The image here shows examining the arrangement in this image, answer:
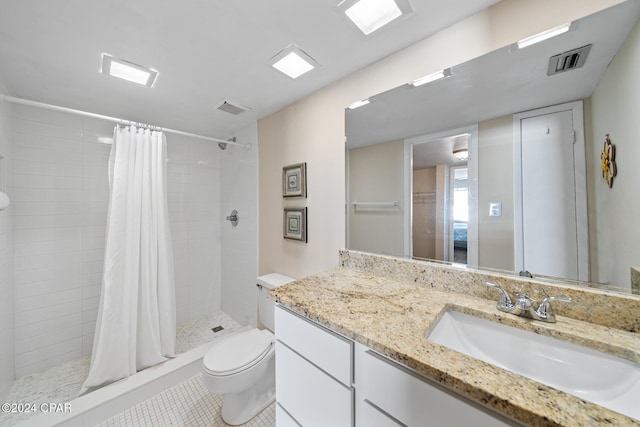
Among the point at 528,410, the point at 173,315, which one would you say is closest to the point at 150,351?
the point at 173,315

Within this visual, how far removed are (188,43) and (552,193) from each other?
1.83 meters

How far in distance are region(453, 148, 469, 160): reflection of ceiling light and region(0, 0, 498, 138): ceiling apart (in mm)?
595

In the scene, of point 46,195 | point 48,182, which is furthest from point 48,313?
point 48,182

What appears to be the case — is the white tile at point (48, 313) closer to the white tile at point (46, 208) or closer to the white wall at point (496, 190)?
the white tile at point (46, 208)

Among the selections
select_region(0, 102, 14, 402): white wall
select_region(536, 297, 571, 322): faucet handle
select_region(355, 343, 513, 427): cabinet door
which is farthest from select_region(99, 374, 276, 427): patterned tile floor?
select_region(536, 297, 571, 322): faucet handle

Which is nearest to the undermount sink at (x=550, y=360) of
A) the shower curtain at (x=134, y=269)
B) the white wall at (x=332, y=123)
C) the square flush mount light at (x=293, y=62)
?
the white wall at (x=332, y=123)

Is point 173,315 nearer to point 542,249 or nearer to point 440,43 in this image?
point 542,249

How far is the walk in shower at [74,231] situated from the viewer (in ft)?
5.77

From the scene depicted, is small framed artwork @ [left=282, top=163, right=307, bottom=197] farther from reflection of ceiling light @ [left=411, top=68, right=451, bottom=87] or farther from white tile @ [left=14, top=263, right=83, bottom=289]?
white tile @ [left=14, top=263, right=83, bottom=289]

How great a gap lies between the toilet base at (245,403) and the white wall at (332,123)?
0.83m

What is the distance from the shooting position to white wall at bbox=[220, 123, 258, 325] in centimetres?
232

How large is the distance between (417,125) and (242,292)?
2285 mm

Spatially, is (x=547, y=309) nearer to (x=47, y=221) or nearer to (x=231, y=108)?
(x=231, y=108)

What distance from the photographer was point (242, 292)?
2.49 meters
